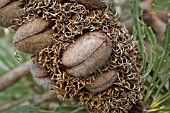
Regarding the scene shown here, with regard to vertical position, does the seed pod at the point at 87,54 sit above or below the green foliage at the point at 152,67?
above

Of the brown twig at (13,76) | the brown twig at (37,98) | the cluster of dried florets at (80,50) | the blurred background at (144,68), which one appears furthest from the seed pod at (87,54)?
the brown twig at (37,98)

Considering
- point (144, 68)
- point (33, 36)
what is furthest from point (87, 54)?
point (144, 68)

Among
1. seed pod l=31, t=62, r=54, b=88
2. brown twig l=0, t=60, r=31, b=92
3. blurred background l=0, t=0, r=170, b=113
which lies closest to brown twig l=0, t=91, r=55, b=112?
blurred background l=0, t=0, r=170, b=113

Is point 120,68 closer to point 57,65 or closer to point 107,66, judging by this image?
point 107,66

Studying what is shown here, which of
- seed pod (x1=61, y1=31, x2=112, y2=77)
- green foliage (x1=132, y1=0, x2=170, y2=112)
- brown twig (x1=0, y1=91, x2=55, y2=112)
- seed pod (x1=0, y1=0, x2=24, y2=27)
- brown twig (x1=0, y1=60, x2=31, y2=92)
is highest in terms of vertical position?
seed pod (x1=0, y1=0, x2=24, y2=27)

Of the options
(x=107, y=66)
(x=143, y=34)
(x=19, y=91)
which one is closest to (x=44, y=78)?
(x=107, y=66)

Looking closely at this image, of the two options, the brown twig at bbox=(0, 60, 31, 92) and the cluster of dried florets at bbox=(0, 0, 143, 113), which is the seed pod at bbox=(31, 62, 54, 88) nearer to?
the cluster of dried florets at bbox=(0, 0, 143, 113)

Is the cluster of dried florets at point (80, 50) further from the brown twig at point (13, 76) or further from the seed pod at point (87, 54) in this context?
the brown twig at point (13, 76)
